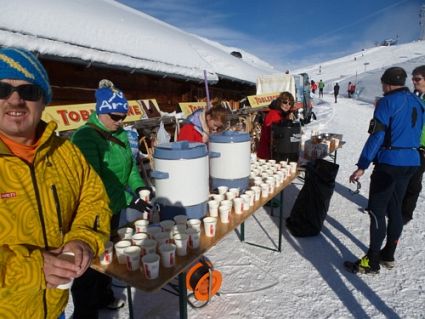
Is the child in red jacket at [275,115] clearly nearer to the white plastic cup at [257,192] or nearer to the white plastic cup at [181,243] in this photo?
the white plastic cup at [257,192]

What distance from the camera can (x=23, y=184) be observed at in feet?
3.60

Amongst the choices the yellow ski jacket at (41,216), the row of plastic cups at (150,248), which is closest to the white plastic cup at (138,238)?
the row of plastic cups at (150,248)

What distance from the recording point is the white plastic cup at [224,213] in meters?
2.16

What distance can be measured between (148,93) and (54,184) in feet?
23.3

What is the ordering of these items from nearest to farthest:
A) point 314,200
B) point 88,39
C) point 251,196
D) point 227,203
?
point 227,203 → point 251,196 → point 314,200 → point 88,39

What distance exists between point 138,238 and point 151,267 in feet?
1.04

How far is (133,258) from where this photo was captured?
5.20 feet

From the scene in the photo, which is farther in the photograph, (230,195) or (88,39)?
(88,39)

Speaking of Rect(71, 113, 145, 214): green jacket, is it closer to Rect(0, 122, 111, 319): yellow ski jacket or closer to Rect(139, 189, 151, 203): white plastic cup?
Rect(139, 189, 151, 203): white plastic cup

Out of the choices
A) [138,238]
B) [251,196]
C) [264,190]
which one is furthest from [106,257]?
[264,190]

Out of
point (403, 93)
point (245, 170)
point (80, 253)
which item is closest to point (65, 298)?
point (80, 253)

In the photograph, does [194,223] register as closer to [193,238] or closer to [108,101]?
[193,238]

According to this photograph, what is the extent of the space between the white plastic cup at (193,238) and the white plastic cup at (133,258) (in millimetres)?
332

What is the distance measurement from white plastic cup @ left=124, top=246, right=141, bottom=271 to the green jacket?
714 millimetres
